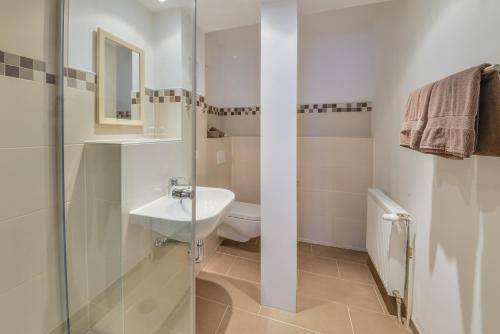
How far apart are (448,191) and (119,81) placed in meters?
1.76

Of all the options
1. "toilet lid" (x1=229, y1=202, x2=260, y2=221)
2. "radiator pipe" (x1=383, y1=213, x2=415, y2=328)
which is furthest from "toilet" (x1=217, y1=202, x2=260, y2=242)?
"radiator pipe" (x1=383, y1=213, x2=415, y2=328)

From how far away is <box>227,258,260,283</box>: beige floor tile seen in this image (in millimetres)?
1964

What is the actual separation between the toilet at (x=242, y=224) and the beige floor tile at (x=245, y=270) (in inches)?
9.2

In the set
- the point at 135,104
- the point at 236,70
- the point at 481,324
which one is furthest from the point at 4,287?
the point at 236,70

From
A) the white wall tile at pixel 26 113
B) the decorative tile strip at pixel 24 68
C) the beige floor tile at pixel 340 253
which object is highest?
the decorative tile strip at pixel 24 68

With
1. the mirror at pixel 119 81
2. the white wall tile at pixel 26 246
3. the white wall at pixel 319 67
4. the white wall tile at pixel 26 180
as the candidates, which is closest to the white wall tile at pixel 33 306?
the white wall tile at pixel 26 246

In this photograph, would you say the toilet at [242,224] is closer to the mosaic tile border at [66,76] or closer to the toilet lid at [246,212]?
the toilet lid at [246,212]

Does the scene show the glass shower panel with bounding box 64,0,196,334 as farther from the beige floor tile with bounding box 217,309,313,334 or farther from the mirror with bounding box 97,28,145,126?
the beige floor tile with bounding box 217,309,313,334

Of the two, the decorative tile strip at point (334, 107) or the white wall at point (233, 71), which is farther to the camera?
the white wall at point (233, 71)

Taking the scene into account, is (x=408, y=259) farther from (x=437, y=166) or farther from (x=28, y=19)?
(x=28, y=19)

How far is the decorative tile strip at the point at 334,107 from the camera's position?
95.2 inches

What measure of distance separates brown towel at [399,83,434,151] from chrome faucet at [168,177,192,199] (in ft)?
3.99

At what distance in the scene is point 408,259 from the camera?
4.68 ft

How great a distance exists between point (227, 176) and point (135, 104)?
1509mm
